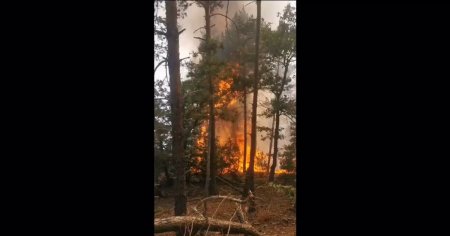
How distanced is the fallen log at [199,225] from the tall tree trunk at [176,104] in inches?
23.1

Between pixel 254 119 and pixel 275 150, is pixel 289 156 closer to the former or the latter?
pixel 275 150

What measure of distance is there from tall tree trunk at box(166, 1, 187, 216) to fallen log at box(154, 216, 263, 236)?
1.92 ft

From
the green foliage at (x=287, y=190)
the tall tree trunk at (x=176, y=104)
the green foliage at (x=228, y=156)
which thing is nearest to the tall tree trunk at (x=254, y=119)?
the green foliage at (x=228, y=156)

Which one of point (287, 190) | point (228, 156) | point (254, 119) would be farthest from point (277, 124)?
point (287, 190)

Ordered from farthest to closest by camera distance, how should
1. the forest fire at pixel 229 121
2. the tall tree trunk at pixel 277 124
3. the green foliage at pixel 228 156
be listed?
the tall tree trunk at pixel 277 124, the green foliage at pixel 228 156, the forest fire at pixel 229 121

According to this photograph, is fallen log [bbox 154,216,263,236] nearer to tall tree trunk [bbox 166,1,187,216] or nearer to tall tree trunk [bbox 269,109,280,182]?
tall tree trunk [bbox 166,1,187,216]

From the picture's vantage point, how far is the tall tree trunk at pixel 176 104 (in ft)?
14.4

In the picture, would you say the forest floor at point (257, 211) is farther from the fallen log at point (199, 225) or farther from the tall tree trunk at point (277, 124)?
the tall tree trunk at point (277, 124)
